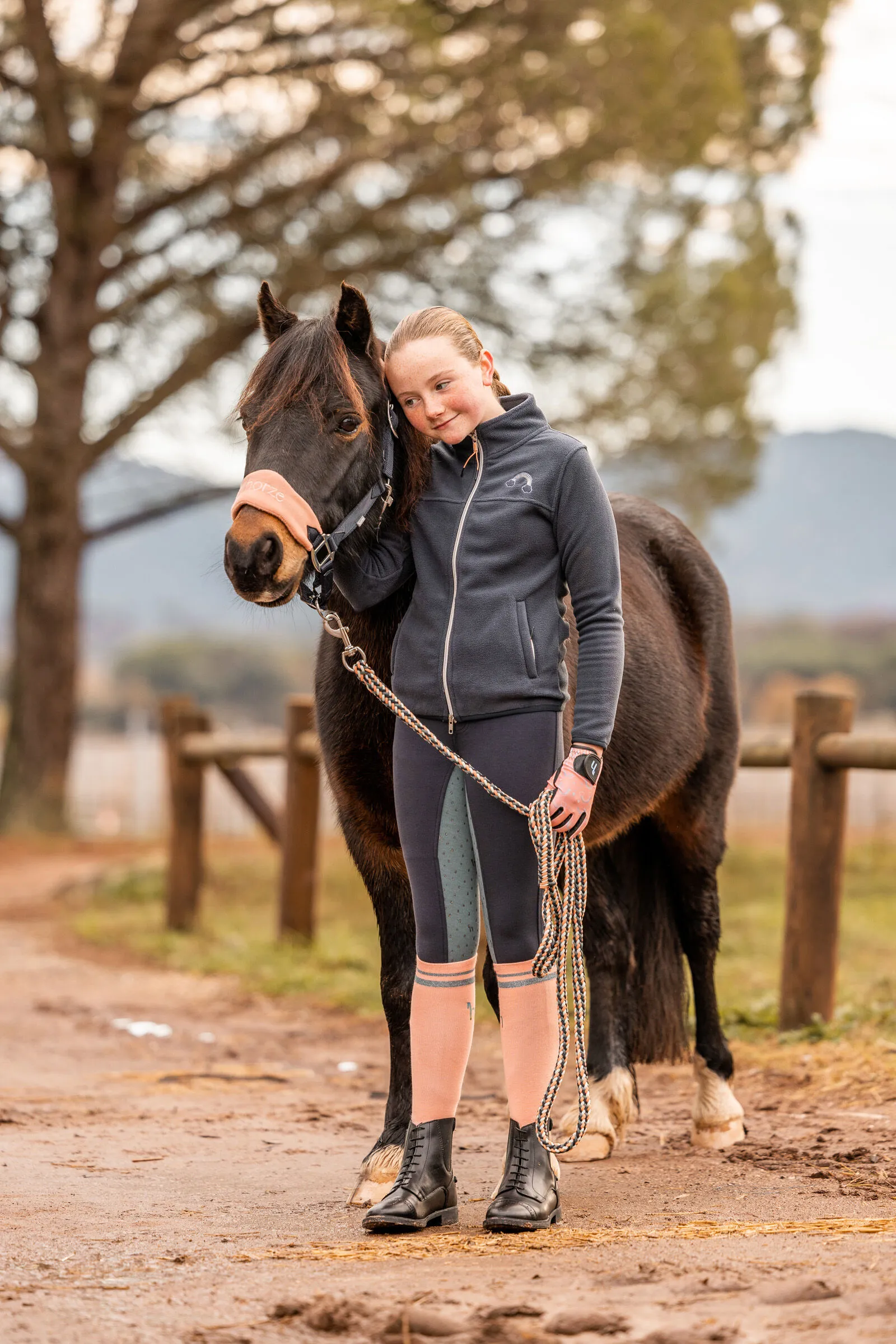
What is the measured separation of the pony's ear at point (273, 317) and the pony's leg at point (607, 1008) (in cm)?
172

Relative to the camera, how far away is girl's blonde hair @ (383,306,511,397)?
259 centimetres

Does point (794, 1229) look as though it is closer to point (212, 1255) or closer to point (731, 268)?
point (212, 1255)

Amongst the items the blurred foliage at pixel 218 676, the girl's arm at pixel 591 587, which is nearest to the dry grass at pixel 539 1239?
the girl's arm at pixel 591 587

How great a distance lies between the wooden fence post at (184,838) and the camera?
8.15m

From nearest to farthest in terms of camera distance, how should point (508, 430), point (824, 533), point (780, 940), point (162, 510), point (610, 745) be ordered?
point (508, 430), point (610, 745), point (780, 940), point (162, 510), point (824, 533)

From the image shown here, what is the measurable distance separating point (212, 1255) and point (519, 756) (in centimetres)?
99

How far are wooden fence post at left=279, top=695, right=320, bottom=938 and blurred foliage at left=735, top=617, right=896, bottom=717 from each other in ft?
168

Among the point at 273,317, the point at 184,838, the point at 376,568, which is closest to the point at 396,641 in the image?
the point at 376,568

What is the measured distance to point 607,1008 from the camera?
385cm

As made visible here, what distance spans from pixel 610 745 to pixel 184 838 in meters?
5.26

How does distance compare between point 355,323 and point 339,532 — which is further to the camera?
point 355,323

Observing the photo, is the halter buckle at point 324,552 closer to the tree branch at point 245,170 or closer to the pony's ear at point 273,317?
the pony's ear at point 273,317

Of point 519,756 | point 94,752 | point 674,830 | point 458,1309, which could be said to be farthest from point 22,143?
Result: point 94,752

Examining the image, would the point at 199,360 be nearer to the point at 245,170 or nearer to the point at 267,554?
the point at 245,170
